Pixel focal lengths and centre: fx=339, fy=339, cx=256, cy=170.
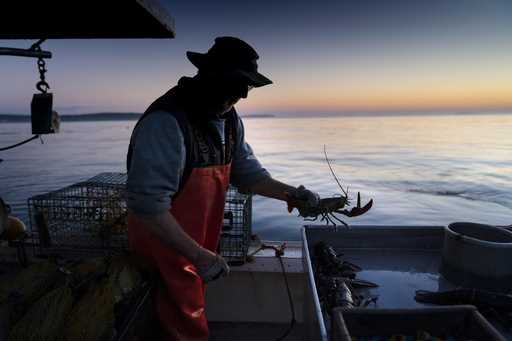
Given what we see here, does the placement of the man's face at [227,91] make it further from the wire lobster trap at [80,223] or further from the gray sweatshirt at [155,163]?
the wire lobster trap at [80,223]

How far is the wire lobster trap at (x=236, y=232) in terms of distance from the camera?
3.21 meters

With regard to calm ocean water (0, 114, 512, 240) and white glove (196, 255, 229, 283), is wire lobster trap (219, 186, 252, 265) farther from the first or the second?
calm ocean water (0, 114, 512, 240)

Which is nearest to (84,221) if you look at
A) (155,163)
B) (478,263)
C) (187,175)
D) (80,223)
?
(80,223)

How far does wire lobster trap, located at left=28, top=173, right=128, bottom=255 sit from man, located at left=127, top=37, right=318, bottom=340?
1114mm

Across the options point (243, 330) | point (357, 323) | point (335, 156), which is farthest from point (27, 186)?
point (335, 156)

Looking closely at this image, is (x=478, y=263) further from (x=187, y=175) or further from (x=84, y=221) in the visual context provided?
(x=84, y=221)

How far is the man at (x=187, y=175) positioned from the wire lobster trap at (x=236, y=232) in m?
1.05

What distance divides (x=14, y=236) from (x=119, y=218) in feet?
2.45

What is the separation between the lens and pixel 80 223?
304cm

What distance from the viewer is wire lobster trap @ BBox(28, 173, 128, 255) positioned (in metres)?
2.95

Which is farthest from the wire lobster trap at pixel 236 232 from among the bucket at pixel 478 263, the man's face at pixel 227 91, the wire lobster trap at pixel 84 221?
the bucket at pixel 478 263

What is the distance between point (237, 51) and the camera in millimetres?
1812

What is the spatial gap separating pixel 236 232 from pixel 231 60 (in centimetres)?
191

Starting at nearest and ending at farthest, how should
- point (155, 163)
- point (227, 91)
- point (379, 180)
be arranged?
point (155, 163) < point (227, 91) < point (379, 180)
